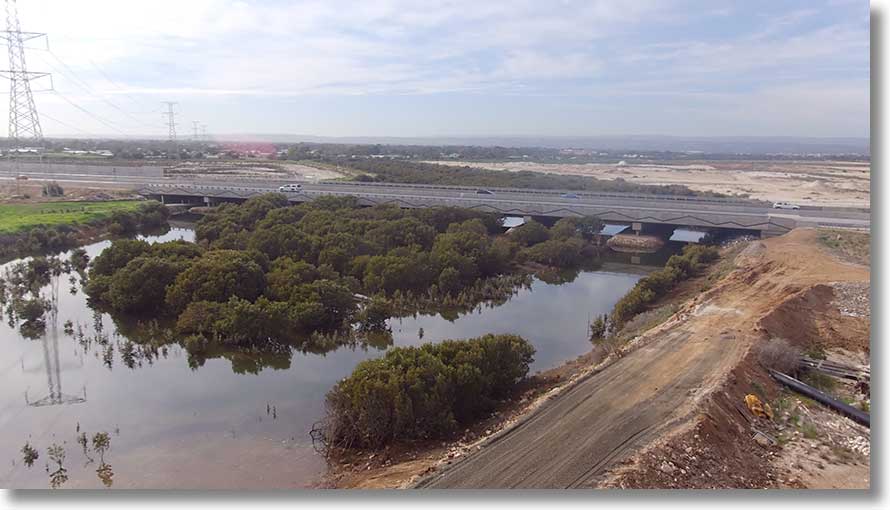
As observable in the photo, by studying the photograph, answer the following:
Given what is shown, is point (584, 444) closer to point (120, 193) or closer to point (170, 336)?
point (170, 336)

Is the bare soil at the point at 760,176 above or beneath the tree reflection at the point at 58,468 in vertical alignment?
above

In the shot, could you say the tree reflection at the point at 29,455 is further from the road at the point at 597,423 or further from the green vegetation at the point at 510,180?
the green vegetation at the point at 510,180

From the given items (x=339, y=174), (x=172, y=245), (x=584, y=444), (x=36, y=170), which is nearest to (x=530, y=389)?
(x=584, y=444)

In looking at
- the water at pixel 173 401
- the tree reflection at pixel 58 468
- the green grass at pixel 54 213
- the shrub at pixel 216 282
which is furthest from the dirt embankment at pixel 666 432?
the green grass at pixel 54 213

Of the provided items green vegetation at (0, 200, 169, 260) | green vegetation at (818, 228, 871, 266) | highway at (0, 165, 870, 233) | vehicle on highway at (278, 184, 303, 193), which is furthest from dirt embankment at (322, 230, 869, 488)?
vehicle on highway at (278, 184, 303, 193)

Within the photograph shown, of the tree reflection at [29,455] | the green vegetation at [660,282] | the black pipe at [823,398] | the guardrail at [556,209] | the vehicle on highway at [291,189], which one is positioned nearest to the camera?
the black pipe at [823,398]

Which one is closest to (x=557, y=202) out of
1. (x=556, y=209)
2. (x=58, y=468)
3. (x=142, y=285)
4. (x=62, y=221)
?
(x=556, y=209)

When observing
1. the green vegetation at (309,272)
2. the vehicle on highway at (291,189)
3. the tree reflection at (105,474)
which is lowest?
the tree reflection at (105,474)
